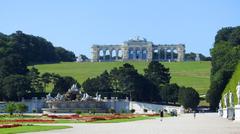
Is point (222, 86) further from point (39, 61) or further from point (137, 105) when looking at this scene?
point (39, 61)

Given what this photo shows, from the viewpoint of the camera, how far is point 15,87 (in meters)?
85.7

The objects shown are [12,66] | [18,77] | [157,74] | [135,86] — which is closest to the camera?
[18,77]

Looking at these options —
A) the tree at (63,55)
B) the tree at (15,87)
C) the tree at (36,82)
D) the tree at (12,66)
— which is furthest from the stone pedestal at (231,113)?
the tree at (63,55)

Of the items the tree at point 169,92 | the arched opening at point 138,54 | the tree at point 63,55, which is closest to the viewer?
the tree at point 169,92

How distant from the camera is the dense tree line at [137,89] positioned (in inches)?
3511

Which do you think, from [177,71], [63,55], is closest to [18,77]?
[177,71]

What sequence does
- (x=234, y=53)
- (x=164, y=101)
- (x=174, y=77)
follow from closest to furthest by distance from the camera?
(x=234, y=53)
(x=164, y=101)
(x=174, y=77)

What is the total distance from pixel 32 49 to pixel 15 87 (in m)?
57.4

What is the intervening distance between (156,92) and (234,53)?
15.3 meters

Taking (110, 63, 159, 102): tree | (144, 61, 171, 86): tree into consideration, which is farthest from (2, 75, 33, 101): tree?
(144, 61, 171, 86): tree

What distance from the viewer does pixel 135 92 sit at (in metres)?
91.8

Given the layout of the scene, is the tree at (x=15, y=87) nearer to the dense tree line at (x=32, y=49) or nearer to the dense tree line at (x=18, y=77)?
the dense tree line at (x=18, y=77)

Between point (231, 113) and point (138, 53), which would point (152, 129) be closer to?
point (231, 113)

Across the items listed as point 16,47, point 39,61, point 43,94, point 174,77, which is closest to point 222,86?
point 43,94
